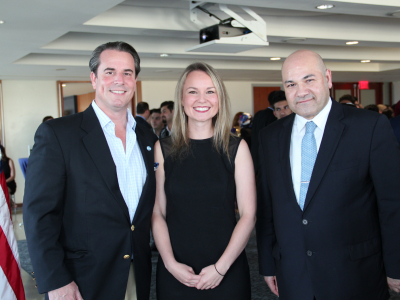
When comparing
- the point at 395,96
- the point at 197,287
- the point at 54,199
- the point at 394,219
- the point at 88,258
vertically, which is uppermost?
the point at 395,96

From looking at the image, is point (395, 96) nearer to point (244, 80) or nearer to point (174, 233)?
point (244, 80)

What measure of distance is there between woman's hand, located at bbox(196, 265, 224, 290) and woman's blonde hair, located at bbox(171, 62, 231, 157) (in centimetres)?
63

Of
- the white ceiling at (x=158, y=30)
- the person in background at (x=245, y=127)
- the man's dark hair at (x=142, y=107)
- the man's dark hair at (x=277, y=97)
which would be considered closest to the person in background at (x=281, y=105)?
the man's dark hair at (x=277, y=97)

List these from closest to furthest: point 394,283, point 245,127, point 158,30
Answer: point 394,283 → point 158,30 → point 245,127

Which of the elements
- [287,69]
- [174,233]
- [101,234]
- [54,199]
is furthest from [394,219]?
[54,199]

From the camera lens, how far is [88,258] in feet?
6.24

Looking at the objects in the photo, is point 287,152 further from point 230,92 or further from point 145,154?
point 230,92

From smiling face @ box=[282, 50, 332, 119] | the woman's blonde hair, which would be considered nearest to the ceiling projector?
the woman's blonde hair

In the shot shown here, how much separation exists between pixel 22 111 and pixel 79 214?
9.19 meters

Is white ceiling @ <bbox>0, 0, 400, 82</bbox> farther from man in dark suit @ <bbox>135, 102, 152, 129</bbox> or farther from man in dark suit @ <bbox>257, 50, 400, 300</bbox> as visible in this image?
man in dark suit @ <bbox>257, 50, 400, 300</bbox>

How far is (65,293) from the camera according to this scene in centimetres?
178

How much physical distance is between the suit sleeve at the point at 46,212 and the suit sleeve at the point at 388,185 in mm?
1492

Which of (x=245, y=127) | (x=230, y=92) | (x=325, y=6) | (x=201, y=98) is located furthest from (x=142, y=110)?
(x=230, y=92)

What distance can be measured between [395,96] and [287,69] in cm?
1438
